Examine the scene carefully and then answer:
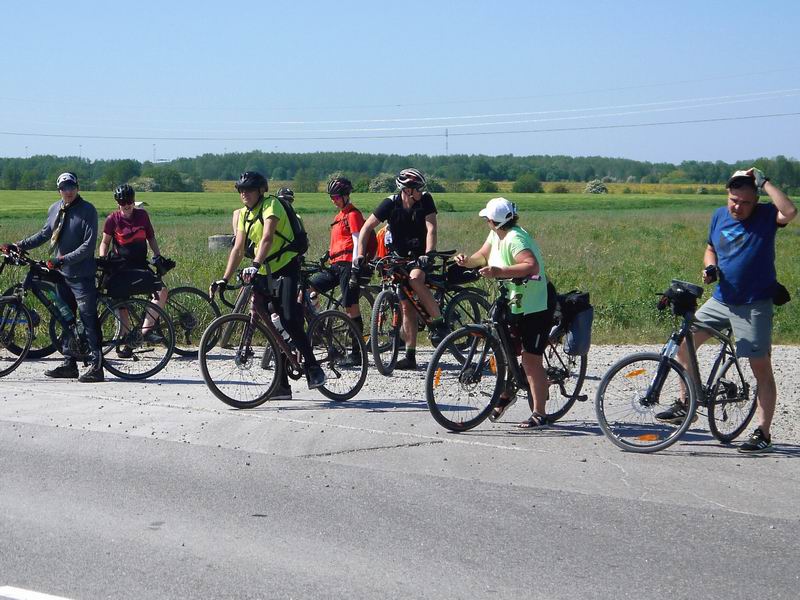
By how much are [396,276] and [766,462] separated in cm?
453

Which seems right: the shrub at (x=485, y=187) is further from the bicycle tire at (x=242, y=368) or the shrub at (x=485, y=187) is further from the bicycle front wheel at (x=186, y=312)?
the bicycle tire at (x=242, y=368)

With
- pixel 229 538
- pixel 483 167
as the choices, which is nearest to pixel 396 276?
pixel 229 538

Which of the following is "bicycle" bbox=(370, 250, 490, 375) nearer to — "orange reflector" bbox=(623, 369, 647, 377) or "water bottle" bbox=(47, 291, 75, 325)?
"water bottle" bbox=(47, 291, 75, 325)

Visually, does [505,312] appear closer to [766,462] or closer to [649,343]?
[766,462]

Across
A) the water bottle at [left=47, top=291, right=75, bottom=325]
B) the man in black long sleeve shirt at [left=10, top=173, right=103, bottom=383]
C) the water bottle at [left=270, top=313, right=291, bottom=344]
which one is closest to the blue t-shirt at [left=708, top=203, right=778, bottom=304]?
the water bottle at [left=270, top=313, right=291, bottom=344]

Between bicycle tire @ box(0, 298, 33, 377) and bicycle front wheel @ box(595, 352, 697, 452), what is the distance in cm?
605

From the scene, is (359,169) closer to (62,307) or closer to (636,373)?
(62,307)

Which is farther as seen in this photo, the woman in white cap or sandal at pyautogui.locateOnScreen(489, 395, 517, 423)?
sandal at pyautogui.locateOnScreen(489, 395, 517, 423)

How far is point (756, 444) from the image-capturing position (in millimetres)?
8008

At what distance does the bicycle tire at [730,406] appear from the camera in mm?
8125

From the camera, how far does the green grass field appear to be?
17000mm

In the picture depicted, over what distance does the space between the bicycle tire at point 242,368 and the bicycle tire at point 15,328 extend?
257 centimetres

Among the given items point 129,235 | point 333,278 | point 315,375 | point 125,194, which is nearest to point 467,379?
point 315,375

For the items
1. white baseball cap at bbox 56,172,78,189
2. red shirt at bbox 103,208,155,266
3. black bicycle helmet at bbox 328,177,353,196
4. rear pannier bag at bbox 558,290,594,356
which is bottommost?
rear pannier bag at bbox 558,290,594,356
